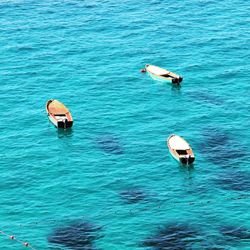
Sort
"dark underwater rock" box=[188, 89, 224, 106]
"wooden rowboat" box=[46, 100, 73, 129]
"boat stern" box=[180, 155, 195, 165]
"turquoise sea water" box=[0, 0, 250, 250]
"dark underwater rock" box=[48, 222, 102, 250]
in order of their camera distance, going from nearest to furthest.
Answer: "dark underwater rock" box=[48, 222, 102, 250]
"turquoise sea water" box=[0, 0, 250, 250]
"boat stern" box=[180, 155, 195, 165]
"wooden rowboat" box=[46, 100, 73, 129]
"dark underwater rock" box=[188, 89, 224, 106]

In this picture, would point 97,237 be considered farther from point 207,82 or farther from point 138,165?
point 207,82

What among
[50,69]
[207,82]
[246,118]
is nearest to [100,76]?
[50,69]

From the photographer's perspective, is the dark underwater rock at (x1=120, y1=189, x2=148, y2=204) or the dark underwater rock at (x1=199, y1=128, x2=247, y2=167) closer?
the dark underwater rock at (x1=120, y1=189, x2=148, y2=204)

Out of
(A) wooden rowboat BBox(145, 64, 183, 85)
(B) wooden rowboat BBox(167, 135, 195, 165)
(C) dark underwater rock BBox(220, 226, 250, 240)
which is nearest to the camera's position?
(C) dark underwater rock BBox(220, 226, 250, 240)

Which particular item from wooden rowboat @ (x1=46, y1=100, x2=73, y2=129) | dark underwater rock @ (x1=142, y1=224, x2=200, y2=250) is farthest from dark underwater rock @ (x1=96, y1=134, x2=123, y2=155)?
dark underwater rock @ (x1=142, y1=224, x2=200, y2=250)

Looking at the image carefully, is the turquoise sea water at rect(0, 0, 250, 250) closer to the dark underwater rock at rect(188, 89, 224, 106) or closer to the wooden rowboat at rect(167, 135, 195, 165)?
the dark underwater rock at rect(188, 89, 224, 106)

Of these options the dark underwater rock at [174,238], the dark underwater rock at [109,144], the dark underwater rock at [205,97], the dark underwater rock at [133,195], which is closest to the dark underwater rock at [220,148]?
the dark underwater rock at [205,97]

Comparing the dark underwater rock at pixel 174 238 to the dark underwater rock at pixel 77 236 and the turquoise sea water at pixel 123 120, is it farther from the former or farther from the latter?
the dark underwater rock at pixel 77 236
